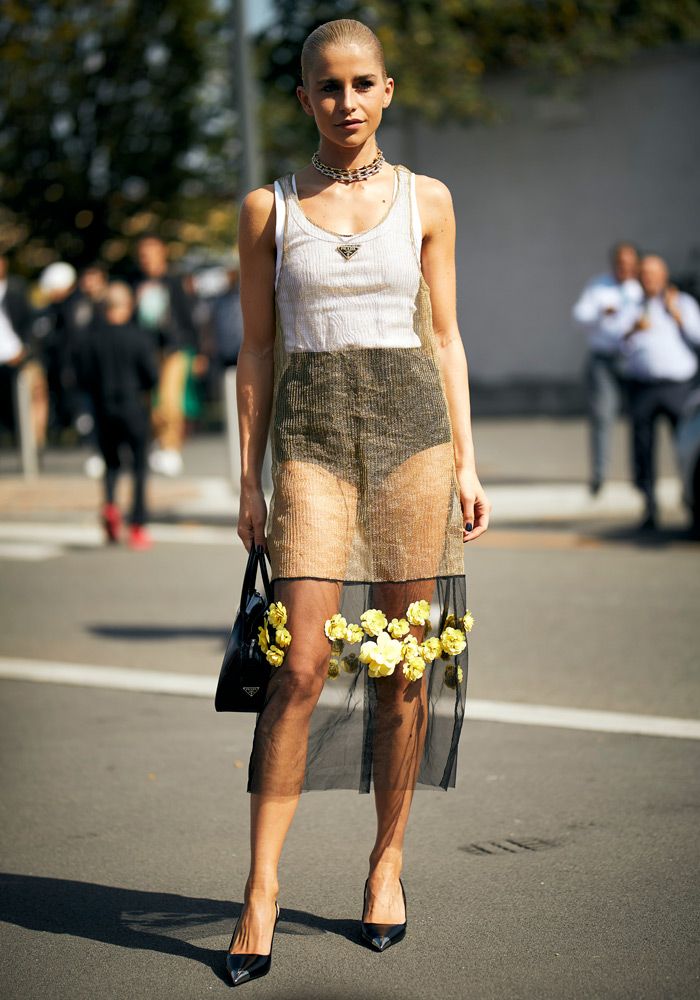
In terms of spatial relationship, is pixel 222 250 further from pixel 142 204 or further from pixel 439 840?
pixel 439 840

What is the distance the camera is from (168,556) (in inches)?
403

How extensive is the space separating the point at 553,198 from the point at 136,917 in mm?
17711

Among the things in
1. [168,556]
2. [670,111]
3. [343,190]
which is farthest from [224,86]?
[343,190]

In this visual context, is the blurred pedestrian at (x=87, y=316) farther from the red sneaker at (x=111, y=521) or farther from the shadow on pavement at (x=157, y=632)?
the shadow on pavement at (x=157, y=632)

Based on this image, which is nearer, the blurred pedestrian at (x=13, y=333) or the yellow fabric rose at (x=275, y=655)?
the yellow fabric rose at (x=275, y=655)

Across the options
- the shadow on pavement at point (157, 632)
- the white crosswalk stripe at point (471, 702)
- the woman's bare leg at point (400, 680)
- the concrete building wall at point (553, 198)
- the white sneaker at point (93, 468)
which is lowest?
the white crosswalk stripe at point (471, 702)

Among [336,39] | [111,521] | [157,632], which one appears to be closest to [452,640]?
[336,39]

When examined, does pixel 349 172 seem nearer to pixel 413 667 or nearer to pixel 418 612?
pixel 418 612

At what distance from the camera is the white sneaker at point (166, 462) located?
14.7 metres

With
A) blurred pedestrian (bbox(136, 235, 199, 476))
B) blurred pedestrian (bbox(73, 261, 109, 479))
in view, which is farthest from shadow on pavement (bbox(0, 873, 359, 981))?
blurred pedestrian (bbox(73, 261, 109, 479))

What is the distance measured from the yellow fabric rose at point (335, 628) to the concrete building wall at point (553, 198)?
54.9ft

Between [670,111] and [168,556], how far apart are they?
11893 mm

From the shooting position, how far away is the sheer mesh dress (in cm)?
350

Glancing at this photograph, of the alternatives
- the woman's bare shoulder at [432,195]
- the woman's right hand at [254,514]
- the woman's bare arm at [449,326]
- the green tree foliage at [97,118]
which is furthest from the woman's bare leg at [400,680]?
the green tree foliage at [97,118]
